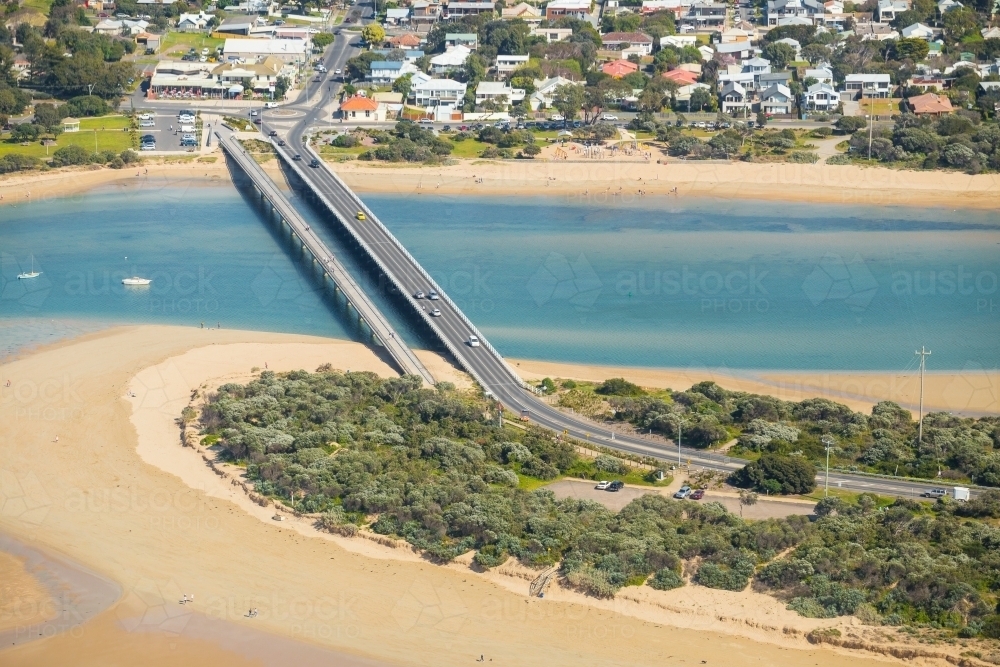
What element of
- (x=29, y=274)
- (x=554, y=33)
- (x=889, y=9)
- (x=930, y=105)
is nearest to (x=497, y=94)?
(x=554, y=33)

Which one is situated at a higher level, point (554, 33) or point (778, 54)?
point (554, 33)

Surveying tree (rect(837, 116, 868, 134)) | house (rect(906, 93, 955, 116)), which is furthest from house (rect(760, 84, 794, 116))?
house (rect(906, 93, 955, 116))

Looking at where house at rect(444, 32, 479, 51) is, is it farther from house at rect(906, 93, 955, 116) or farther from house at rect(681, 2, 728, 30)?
house at rect(906, 93, 955, 116)

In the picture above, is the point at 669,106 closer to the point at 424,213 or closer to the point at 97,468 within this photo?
the point at 424,213

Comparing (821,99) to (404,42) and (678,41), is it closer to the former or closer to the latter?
(678,41)

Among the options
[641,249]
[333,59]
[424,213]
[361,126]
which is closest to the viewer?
[641,249]

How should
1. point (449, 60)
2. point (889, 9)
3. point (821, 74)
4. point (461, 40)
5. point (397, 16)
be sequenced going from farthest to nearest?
point (397, 16) < point (889, 9) < point (461, 40) < point (449, 60) < point (821, 74)

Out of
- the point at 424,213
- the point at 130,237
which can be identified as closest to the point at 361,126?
the point at 424,213
